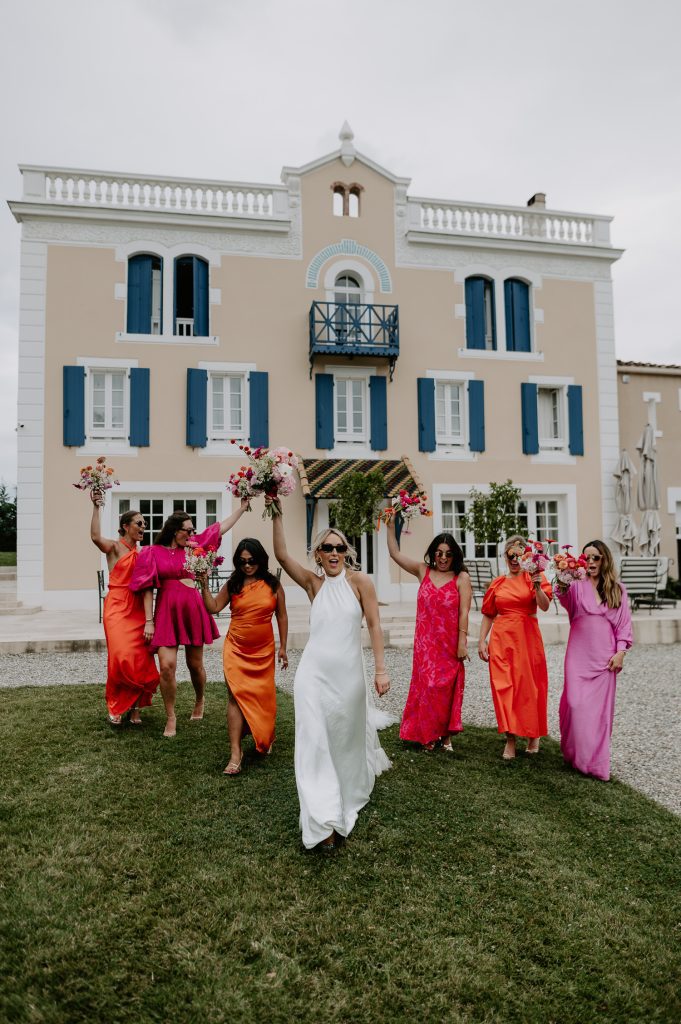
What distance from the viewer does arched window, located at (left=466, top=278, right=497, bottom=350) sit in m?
16.0

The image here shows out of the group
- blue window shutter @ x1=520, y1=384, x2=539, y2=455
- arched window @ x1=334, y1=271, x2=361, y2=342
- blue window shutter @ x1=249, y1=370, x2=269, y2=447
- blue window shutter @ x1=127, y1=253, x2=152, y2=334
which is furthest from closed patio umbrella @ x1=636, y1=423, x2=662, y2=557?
blue window shutter @ x1=127, y1=253, x2=152, y2=334

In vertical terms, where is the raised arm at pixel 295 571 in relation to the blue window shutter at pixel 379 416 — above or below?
below

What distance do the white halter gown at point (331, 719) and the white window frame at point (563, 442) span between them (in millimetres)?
13077

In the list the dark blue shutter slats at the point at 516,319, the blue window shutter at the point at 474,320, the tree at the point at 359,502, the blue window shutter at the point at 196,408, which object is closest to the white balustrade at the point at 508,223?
the dark blue shutter slats at the point at 516,319

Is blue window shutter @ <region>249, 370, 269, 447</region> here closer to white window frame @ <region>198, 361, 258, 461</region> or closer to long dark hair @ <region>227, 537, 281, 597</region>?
white window frame @ <region>198, 361, 258, 461</region>

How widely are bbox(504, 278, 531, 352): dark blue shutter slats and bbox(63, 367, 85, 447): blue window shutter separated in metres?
9.51

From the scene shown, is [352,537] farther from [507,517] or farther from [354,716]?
[354,716]

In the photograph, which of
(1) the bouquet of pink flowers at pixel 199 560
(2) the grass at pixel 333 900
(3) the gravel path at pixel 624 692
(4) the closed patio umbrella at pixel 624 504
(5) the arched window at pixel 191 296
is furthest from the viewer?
(4) the closed patio umbrella at pixel 624 504

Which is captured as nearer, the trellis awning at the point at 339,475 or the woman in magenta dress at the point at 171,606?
the woman in magenta dress at the point at 171,606

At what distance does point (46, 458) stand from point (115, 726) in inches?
372

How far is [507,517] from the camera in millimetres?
13797

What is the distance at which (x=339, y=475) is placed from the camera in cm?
1459

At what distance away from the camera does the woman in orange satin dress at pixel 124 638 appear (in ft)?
18.9

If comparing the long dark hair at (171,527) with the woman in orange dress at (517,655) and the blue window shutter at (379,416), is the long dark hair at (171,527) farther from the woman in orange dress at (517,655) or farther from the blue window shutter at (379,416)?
the blue window shutter at (379,416)
